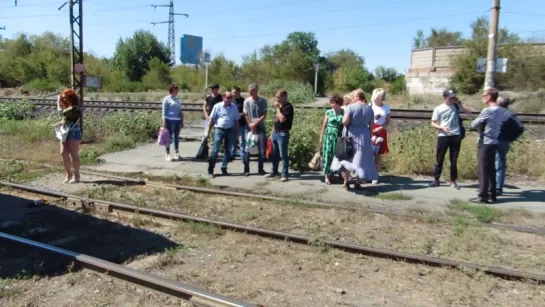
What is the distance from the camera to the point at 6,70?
58.2m

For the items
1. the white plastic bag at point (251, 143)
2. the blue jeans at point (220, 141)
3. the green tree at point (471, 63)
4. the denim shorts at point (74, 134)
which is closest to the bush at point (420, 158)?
the white plastic bag at point (251, 143)

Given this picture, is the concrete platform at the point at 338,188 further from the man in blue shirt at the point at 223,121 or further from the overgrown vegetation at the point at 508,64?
the overgrown vegetation at the point at 508,64

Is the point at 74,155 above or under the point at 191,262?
above

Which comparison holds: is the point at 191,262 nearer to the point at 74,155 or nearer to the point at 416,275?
the point at 416,275

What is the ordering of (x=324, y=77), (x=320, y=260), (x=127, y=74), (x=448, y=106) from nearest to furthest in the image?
1. (x=320, y=260)
2. (x=448, y=106)
3. (x=324, y=77)
4. (x=127, y=74)

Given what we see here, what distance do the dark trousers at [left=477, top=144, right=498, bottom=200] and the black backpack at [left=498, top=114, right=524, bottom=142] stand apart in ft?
1.24

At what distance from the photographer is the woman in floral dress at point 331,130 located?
9016 mm

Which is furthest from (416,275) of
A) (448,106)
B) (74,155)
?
(74,155)

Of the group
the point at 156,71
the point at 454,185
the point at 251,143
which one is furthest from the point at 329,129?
the point at 156,71

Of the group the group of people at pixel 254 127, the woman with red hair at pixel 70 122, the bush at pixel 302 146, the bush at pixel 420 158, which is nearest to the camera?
the woman with red hair at pixel 70 122

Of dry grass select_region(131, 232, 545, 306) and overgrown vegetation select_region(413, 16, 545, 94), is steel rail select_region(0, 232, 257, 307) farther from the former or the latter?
overgrown vegetation select_region(413, 16, 545, 94)

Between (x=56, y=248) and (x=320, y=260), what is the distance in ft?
10.1

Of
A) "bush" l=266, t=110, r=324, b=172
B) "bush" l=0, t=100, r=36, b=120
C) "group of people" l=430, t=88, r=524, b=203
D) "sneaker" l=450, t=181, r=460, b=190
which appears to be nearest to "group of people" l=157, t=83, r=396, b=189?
"bush" l=266, t=110, r=324, b=172

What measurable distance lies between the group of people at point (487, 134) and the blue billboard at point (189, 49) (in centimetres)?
5771
